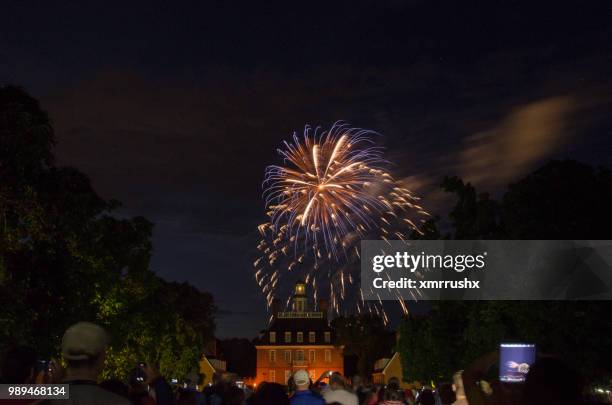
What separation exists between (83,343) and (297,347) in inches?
5777

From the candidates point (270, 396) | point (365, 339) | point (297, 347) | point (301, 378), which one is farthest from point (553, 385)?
point (297, 347)

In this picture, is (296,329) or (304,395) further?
(296,329)

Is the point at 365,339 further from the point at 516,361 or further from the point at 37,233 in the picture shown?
the point at 516,361

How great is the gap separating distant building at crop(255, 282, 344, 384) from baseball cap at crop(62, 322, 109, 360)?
14267cm

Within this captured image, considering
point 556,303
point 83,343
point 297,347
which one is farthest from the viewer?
point 297,347

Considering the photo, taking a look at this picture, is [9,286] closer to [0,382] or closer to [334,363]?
[0,382]

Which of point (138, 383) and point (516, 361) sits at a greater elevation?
point (516, 361)

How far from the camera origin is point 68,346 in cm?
488

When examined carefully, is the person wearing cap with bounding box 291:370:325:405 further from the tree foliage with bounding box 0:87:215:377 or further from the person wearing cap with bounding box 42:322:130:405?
the tree foliage with bounding box 0:87:215:377

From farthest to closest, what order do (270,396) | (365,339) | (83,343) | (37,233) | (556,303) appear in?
1. (365,339)
2. (556,303)
3. (37,233)
4. (270,396)
5. (83,343)

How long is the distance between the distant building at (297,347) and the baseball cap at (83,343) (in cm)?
14267

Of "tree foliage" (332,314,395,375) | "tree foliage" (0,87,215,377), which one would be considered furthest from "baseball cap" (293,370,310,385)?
"tree foliage" (332,314,395,375)

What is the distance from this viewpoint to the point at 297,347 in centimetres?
14950

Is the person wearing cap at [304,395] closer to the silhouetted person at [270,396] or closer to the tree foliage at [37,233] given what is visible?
the silhouetted person at [270,396]
